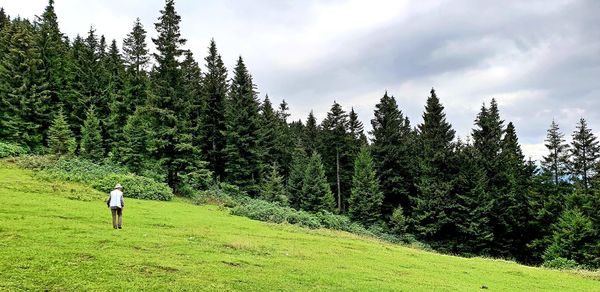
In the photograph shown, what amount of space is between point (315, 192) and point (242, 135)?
41.8ft

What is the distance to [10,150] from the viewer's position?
38.7m

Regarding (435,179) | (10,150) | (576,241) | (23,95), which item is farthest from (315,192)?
(23,95)

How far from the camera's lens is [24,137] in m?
44.6

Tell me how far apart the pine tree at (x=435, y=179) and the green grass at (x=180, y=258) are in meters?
26.9

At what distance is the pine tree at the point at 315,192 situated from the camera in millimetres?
53500

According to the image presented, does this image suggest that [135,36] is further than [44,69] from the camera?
Yes

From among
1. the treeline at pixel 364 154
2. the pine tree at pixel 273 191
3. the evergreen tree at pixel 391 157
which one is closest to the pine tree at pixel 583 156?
the treeline at pixel 364 154

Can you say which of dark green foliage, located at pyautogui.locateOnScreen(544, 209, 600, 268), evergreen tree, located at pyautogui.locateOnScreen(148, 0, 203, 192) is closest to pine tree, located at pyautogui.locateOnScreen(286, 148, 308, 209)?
evergreen tree, located at pyautogui.locateOnScreen(148, 0, 203, 192)

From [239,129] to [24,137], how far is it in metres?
24.6

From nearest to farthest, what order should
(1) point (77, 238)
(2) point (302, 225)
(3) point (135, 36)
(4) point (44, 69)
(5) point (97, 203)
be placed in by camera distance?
(1) point (77, 238)
(5) point (97, 203)
(2) point (302, 225)
(4) point (44, 69)
(3) point (135, 36)

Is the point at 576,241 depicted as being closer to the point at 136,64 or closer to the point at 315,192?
the point at 315,192

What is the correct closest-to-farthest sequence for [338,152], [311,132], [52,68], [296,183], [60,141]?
[60,141] < [52,68] < [296,183] < [338,152] < [311,132]

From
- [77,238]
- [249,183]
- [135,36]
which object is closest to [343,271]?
[77,238]

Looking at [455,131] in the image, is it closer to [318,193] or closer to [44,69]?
[318,193]
